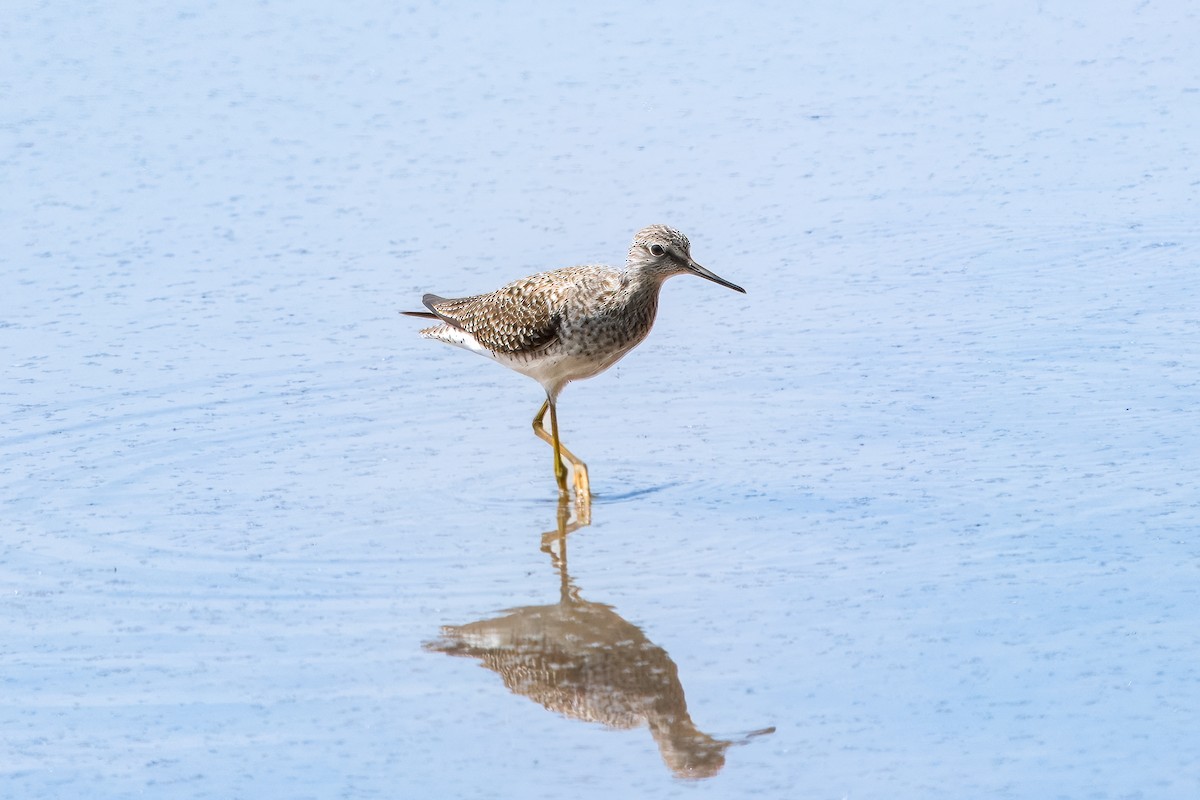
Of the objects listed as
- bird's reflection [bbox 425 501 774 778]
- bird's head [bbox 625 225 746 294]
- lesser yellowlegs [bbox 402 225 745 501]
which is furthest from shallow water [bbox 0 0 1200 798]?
bird's head [bbox 625 225 746 294]

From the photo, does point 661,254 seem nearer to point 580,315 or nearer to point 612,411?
point 580,315

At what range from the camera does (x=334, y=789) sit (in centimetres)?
461

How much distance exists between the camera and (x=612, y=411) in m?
7.87

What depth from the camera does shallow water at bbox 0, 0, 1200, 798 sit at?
4.93m

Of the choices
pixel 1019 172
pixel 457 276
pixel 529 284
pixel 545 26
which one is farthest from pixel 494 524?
pixel 545 26

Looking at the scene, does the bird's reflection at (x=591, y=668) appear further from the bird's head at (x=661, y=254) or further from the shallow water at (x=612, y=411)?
the bird's head at (x=661, y=254)

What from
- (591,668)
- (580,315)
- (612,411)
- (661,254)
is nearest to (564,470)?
(580,315)

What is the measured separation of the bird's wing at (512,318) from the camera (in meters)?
7.50

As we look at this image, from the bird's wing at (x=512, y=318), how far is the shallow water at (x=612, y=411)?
357 millimetres

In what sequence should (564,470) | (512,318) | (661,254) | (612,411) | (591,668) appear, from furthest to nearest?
(612,411), (512,318), (661,254), (564,470), (591,668)

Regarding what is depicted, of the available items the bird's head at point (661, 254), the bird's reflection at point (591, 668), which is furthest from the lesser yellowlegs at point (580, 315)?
the bird's reflection at point (591, 668)

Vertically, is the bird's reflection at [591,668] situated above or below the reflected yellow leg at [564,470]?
above

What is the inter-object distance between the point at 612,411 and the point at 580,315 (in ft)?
2.07

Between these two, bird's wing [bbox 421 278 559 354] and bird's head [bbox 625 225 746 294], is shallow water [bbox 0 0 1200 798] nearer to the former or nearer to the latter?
bird's wing [bbox 421 278 559 354]
